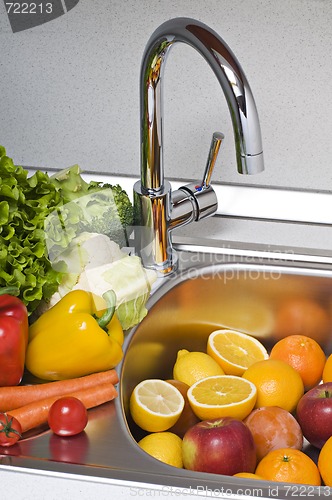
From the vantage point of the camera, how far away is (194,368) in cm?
112

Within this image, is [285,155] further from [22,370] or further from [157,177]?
[22,370]

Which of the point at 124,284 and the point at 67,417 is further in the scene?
the point at 124,284

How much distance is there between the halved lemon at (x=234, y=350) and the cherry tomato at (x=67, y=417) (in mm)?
315

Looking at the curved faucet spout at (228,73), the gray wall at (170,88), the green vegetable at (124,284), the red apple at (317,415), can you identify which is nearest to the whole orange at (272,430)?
the red apple at (317,415)

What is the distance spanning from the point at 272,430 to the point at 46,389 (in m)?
0.31

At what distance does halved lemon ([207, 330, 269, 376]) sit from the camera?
3.76 ft

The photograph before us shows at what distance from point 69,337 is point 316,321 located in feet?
1.46

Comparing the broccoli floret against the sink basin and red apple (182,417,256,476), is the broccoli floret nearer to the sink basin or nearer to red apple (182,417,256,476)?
the sink basin

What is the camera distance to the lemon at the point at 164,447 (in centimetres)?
96

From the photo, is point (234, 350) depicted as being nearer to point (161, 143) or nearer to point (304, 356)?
point (304, 356)

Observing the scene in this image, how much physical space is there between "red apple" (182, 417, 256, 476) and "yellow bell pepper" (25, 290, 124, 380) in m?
0.17

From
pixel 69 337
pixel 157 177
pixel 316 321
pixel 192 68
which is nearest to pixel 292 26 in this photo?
pixel 192 68

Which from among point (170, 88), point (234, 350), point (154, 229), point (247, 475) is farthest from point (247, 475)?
point (170, 88)

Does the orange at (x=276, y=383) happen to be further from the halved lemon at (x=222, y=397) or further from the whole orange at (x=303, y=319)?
the whole orange at (x=303, y=319)
